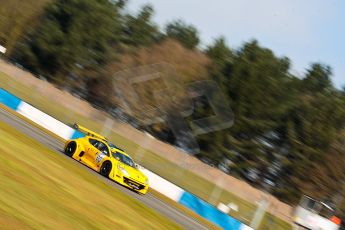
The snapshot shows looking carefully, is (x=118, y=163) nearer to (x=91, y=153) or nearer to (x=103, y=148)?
(x=103, y=148)

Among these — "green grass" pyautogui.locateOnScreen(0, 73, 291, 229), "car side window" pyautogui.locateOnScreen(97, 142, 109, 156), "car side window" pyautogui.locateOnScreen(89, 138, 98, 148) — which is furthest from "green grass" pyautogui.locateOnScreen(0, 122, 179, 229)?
"green grass" pyautogui.locateOnScreen(0, 73, 291, 229)

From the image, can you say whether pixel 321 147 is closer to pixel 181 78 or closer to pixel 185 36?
pixel 181 78

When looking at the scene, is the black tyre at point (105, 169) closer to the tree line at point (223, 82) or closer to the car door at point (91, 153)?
the car door at point (91, 153)

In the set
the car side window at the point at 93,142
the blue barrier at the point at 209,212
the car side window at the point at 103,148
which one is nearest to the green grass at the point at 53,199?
the car side window at the point at 103,148

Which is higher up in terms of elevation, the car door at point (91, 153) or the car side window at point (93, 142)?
the car side window at point (93, 142)

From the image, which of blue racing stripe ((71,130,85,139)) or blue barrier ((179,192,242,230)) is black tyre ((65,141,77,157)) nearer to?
blue barrier ((179,192,242,230))

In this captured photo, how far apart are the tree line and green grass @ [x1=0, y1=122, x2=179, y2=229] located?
3296cm

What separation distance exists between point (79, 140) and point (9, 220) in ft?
44.5

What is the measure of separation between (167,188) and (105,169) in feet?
18.5

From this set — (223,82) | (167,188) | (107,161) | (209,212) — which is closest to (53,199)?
(107,161)

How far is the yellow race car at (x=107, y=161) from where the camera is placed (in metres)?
20.2

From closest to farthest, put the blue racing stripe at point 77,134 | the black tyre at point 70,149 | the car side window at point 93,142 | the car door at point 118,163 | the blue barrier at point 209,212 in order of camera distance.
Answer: the car door at point 118,163
the car side window at point 93,142
the black tyre at point 70,149
the blue barrier at point 209,212
the blue racing stripe at point 77,134

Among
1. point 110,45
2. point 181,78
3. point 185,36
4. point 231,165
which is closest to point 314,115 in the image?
point 231,165

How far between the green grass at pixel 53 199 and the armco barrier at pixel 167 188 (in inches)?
286
